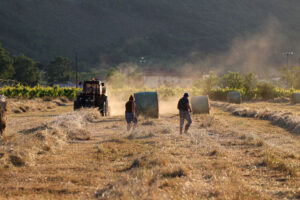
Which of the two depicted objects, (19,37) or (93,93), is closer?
(93,93)

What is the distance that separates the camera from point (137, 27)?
18925cm

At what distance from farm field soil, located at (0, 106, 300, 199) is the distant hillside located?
445 ft

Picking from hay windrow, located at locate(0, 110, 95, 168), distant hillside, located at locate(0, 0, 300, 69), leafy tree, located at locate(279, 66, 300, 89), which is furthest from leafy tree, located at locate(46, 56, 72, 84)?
hay windrow, located at locate(0, 110, 95, 168)

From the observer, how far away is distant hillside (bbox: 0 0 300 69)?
161750mm

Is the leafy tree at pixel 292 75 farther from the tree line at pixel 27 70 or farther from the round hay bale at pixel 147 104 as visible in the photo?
the round hay bale at pixel 147 104

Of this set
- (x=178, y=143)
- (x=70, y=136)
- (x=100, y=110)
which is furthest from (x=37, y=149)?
(x=100, y=110)

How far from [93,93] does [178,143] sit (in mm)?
13924

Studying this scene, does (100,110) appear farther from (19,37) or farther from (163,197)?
(19,37)

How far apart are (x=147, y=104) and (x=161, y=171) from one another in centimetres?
1526

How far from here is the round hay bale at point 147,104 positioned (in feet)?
77.4

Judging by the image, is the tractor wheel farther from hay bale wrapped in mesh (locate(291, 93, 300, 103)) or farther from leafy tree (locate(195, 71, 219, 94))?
leafy tree (locate(195, 71, 219, 94))

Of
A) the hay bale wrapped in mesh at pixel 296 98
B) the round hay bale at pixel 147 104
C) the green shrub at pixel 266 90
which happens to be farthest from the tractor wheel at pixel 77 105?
the green shrub at pixel 266 90

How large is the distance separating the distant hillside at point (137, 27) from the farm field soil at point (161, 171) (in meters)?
136

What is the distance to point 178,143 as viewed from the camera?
13422 mm
